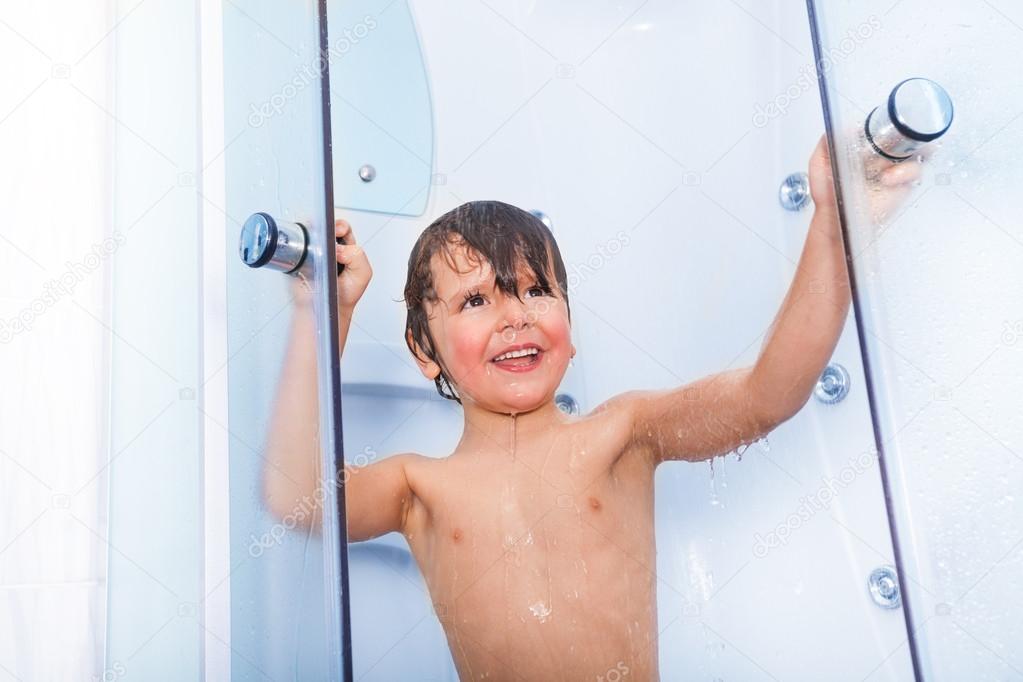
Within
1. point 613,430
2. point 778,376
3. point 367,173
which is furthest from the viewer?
point 367,173

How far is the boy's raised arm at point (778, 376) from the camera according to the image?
780mm

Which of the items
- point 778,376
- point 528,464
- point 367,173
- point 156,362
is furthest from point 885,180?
point 156,362

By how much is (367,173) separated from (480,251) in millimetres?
213

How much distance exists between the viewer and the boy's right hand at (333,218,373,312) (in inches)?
34.9

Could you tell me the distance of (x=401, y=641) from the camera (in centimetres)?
96

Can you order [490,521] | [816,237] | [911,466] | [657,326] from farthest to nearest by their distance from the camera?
[657,326], [490,521], [816,237], [911,466]

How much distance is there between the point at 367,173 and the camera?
1059mm

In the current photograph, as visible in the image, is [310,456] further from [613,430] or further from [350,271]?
[613,430]

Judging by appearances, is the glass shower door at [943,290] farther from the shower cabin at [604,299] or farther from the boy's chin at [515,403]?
the boy's chin at [515,403]

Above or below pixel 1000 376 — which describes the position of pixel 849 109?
above

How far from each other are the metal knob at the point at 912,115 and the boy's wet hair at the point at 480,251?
0.36 m

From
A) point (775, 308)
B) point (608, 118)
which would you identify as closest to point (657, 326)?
point (775, 308)

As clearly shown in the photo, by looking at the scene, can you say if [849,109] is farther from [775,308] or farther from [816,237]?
[775,308]

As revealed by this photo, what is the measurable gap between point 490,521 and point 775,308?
1.21 ft
